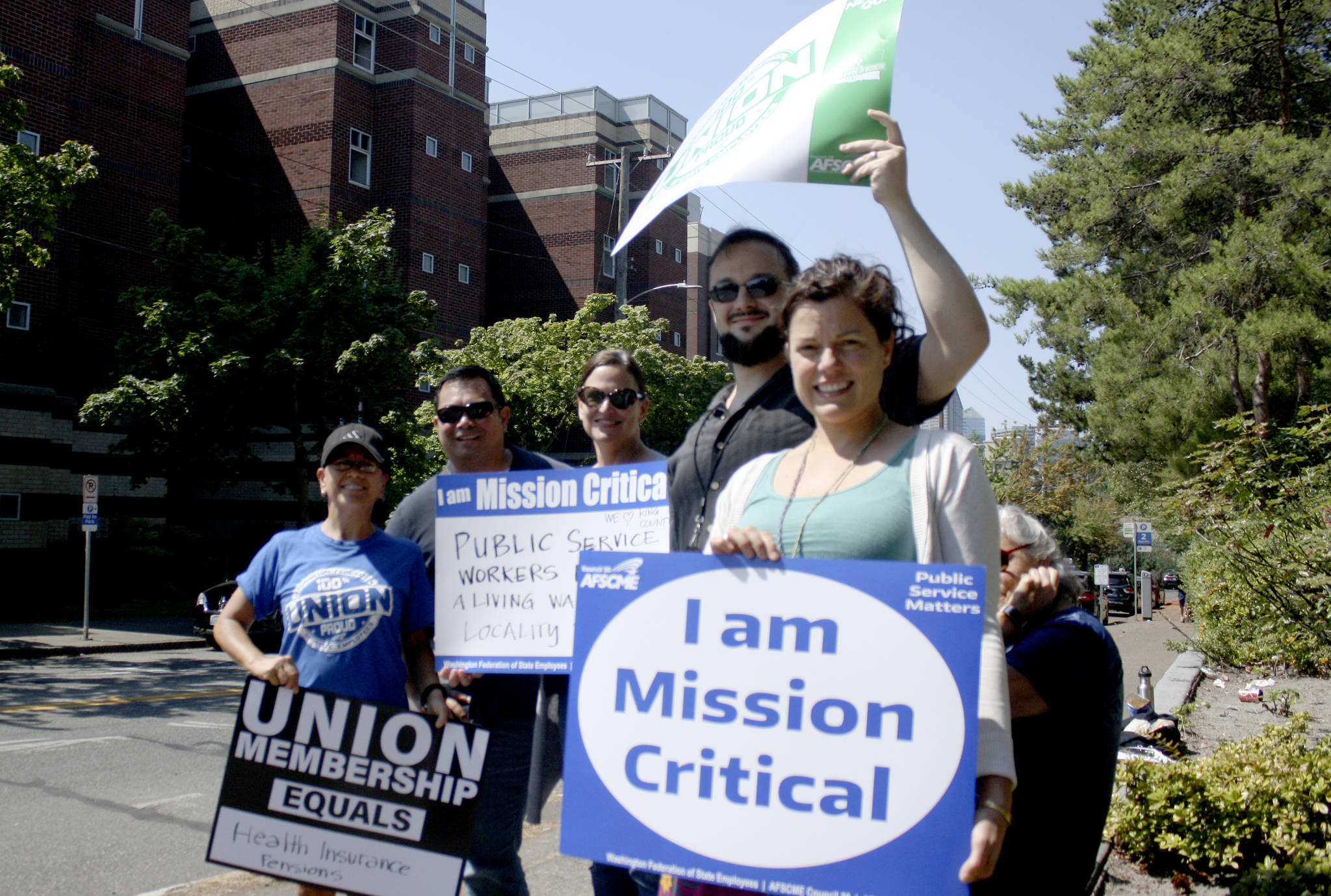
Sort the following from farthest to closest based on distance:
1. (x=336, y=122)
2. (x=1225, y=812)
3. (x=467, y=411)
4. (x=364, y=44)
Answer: (x=364, y=44)
(x=336, y=122)
(x=1225, y=812)
(x=467, y=411)

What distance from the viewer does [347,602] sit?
126 inches

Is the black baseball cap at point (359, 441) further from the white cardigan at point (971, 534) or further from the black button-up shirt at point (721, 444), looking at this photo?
the white cardigan at point (971, 534)

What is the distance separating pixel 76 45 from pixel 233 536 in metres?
14.3

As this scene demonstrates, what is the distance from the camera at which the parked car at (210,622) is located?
17.4 meters

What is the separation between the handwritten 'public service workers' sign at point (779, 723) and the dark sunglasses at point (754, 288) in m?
0.94

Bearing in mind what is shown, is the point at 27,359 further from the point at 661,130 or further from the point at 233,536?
the point at 661,130

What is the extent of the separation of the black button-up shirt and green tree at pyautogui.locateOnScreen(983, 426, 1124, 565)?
136ft

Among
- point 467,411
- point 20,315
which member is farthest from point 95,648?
point 467,411

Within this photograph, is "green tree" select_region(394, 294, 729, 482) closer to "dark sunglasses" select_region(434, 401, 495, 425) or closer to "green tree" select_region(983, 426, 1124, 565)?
"green tree" select_region(983, 426, 1124, 565)

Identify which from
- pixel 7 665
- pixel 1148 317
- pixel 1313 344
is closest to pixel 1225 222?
pixel 1148 317

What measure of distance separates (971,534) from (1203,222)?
18.0 meters

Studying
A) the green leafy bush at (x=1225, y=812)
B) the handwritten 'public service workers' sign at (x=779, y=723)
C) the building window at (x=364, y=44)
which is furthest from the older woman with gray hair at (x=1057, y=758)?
the building window at (x=364, y=44)

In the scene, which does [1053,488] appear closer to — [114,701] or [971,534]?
[114,701]

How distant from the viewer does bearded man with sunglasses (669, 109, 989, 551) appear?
2176 mm
